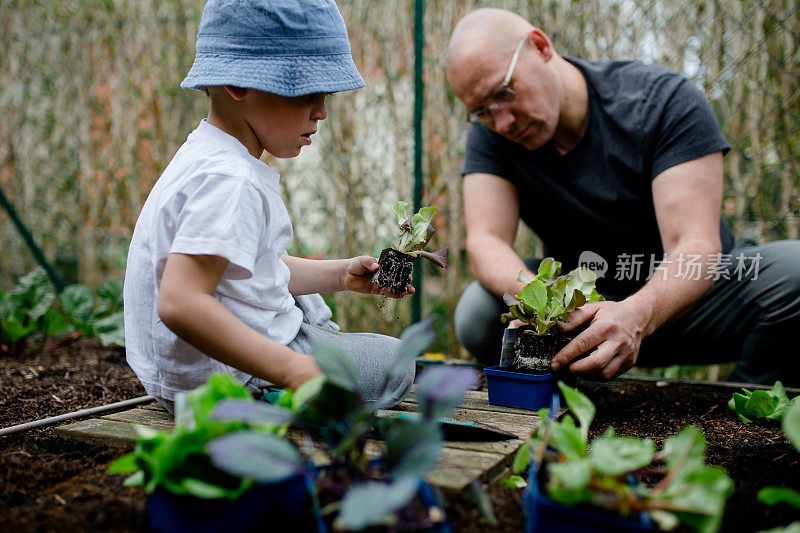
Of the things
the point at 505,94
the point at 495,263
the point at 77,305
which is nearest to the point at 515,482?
the point at 495,263

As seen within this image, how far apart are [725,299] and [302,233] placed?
2689 mm

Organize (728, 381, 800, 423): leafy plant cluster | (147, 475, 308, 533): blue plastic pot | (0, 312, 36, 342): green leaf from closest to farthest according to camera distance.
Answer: (147, 475, 308, 533): blue plastic pot, (728, 381, 800, 423): leafy plant cluster, (0, 312, 36, 342): green leaf

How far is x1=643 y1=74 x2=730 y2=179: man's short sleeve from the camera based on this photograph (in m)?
2.41

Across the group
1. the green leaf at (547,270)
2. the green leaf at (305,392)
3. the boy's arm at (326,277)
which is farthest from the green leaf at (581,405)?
the boy's arm at (326,277)

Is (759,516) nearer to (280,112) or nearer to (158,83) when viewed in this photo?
(280,112)

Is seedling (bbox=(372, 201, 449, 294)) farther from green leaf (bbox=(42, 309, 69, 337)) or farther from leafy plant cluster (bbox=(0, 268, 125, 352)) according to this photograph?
green leaf (bbox=(42, 309, 69, 337))

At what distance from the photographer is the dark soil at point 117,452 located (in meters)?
1.18

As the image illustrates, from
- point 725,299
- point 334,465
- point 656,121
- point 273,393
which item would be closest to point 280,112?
point 273,393

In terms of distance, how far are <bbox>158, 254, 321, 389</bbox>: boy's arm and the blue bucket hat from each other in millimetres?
504

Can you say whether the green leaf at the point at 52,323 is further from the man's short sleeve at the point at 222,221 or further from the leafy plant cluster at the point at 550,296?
the leafy plant cluster at the point at 550,296


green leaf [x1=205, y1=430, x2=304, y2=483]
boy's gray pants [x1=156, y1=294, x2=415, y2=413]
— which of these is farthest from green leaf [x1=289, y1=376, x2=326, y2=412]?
boy's gray pants [x1=156, y1=294, x2=415, y2=413]

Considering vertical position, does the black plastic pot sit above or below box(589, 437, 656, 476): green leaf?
below

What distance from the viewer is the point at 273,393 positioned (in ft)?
5.55

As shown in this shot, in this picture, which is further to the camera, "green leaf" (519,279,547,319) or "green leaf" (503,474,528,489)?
"green leaf" (519,279,547,319)
